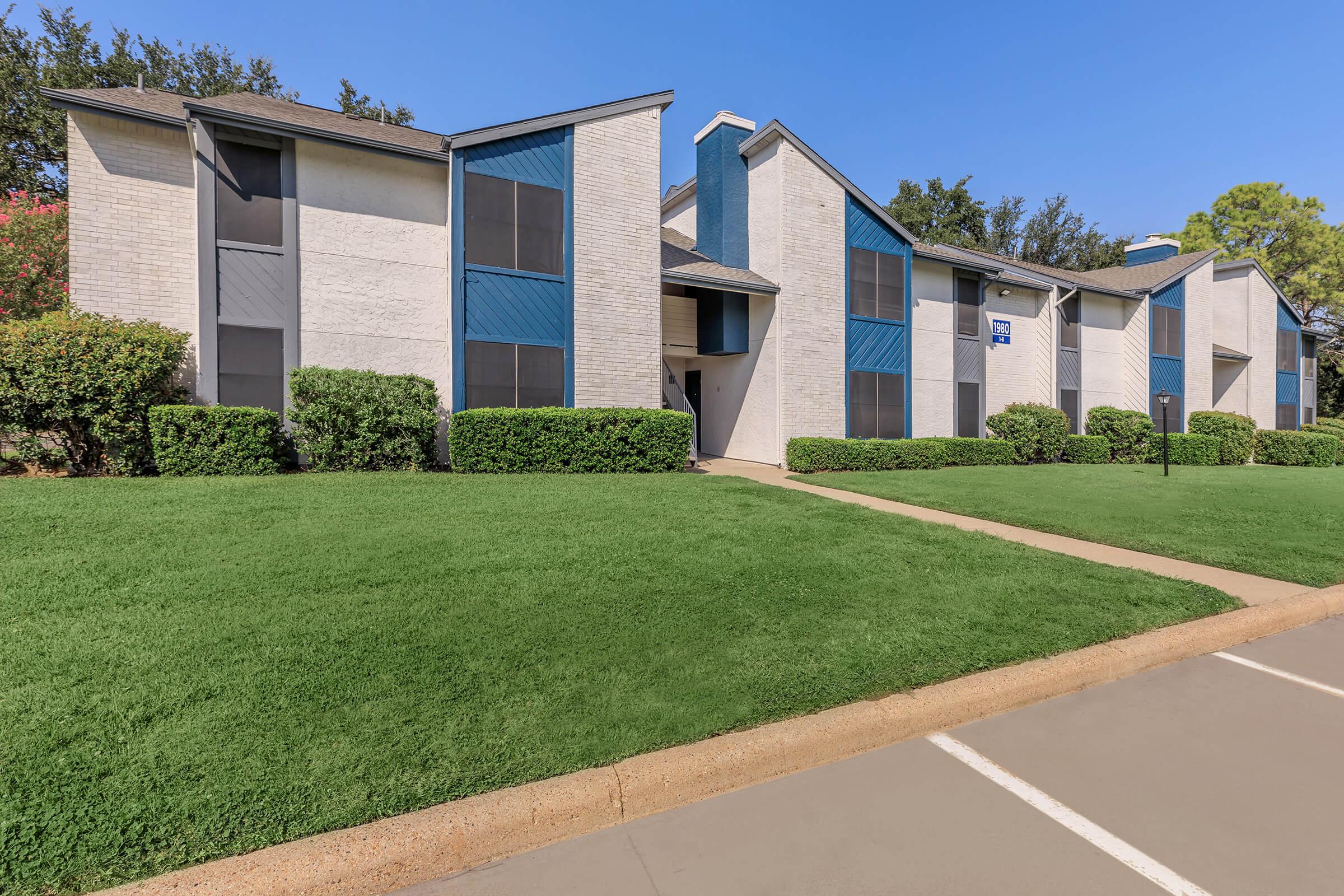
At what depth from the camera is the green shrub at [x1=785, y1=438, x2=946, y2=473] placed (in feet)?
46.7

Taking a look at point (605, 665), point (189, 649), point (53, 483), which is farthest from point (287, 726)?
point (53, 483)

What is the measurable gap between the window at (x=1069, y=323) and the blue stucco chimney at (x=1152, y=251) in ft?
28.1

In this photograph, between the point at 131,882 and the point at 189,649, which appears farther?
the point at 189,649

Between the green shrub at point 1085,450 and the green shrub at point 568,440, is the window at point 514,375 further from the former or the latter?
the green shrub at point 1085,450

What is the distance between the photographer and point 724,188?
17.1 meters

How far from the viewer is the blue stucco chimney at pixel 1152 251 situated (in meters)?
26.9

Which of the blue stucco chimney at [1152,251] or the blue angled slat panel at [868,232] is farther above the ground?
the blue stucco chimney at [1152,251]

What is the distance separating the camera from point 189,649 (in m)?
3.40

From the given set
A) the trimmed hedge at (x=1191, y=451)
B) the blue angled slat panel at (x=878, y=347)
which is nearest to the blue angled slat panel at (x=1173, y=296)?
the trimmed hedge at (x=1191, y=451)

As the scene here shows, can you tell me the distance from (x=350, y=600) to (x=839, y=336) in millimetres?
14192

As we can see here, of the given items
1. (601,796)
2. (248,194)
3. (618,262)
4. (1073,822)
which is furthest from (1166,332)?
(248,194)

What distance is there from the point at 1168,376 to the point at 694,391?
61.5ft

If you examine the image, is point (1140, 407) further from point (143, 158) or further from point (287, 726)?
point (143, 158)

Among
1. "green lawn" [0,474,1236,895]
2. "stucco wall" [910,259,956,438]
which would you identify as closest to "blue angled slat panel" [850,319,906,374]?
"stucco wall" [910,259,956,438]
